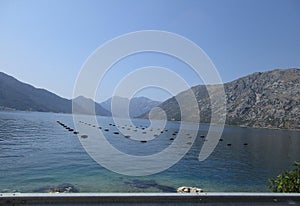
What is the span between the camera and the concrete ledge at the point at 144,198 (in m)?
4.43

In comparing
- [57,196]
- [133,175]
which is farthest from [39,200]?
[133,175]

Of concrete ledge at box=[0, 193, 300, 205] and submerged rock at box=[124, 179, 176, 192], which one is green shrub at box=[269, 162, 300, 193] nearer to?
concrete ledge at box=[0, 193, 300, 205]

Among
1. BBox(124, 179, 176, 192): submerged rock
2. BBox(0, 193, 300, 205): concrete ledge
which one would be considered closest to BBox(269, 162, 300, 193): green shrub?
BBox(0, 193, 300, 205): concrete ledge

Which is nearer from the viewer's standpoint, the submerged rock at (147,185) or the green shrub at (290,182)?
the green shrub at (290,182)

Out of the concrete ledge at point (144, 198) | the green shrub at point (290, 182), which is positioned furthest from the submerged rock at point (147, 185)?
the concrete ledge at point (144, 198)

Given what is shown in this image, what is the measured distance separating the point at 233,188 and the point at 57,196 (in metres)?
27.5

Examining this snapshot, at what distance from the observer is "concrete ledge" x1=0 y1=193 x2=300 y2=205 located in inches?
174

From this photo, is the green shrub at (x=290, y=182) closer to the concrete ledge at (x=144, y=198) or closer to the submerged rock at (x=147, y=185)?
the concrete ledge at (x=144, y=198)

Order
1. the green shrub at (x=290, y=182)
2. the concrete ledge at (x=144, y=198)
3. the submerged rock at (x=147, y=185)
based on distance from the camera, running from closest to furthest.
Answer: the concrete ledge at (x=144, y=198), the green shrub at (x=290, y=182), the submerged rock at (x=147, y=185)

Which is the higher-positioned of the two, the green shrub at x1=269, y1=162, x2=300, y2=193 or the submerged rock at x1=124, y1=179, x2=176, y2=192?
the green shrub at x1=269, y1=162, x2=300, y2=193

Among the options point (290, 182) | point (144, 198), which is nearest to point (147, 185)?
point (290, 182)

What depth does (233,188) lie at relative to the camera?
2877 centimetres

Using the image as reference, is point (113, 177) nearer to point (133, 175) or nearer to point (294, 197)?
point (133, 175)

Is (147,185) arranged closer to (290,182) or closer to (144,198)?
(290,182)
